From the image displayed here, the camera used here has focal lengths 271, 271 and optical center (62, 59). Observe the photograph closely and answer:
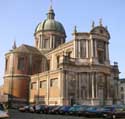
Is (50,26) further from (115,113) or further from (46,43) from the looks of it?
(115,113)

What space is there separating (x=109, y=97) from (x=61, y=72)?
1037 centimetres

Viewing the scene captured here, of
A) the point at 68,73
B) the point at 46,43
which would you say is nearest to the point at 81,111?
the point at 68,73

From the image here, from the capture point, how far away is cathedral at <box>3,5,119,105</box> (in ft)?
149

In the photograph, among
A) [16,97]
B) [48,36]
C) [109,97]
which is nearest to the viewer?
[109,97]

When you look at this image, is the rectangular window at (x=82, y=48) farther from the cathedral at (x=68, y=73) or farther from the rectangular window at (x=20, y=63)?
the rectangular window at (x=20, y=63)

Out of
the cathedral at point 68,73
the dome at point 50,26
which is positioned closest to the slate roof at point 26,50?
the cathedral at point 68,73

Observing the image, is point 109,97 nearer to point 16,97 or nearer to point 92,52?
point 92,52

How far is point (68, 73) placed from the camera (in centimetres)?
4509

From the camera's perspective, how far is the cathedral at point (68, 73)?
45281mm

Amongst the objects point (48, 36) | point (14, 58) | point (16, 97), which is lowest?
point (16, 97)

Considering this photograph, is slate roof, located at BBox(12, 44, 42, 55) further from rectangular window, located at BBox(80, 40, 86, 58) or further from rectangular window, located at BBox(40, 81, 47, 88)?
rectangular window, located at BBox(80, 40, 86, 58)

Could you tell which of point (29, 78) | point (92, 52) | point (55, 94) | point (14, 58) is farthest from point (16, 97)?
point (92, 52)

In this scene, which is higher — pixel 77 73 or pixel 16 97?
pixel 77 73

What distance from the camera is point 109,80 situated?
49.0 m
